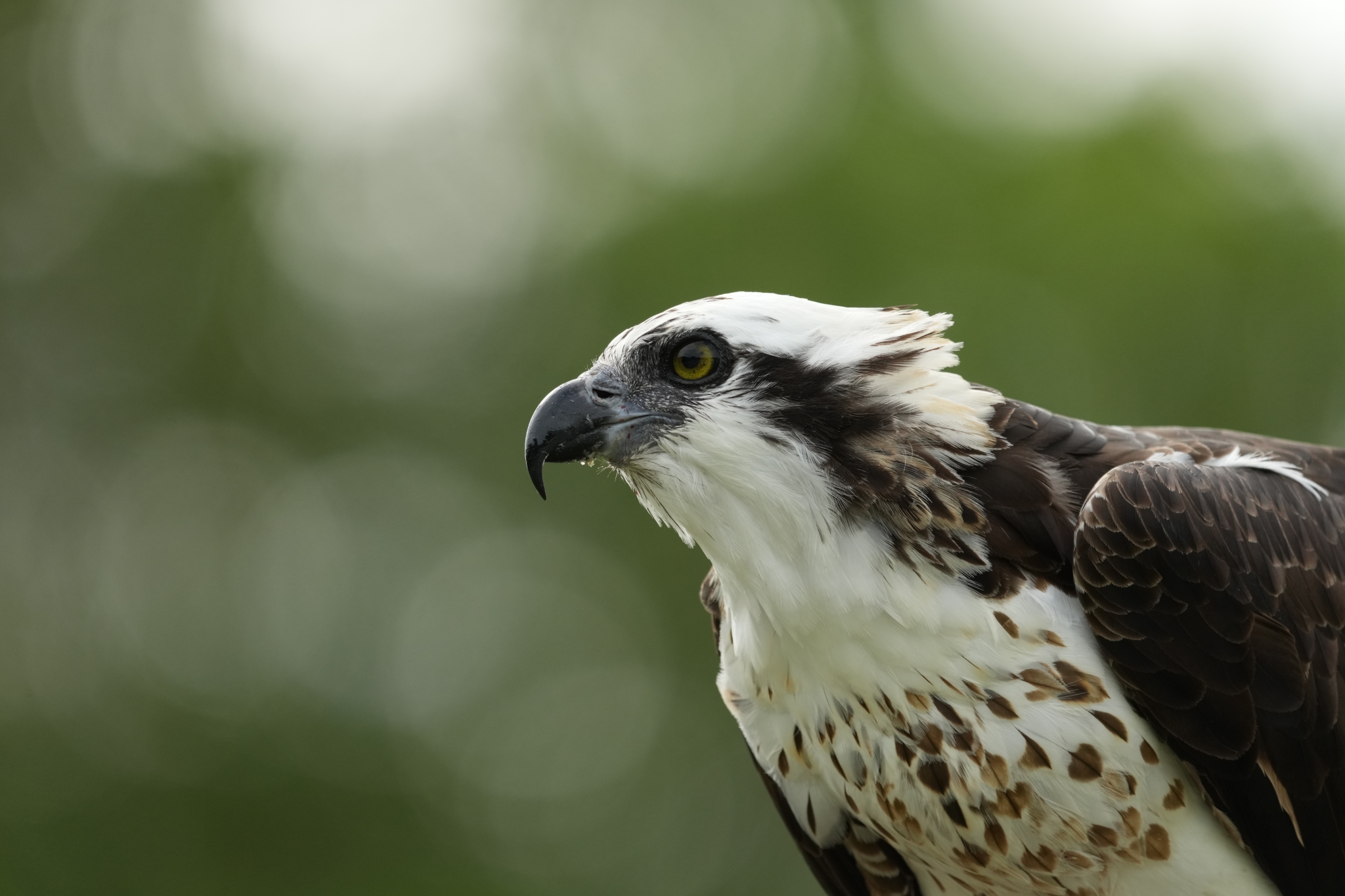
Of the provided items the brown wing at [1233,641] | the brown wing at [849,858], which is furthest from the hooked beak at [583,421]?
the brown wing at [1233,641]

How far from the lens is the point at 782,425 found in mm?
3848

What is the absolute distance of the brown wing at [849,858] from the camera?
4.67m

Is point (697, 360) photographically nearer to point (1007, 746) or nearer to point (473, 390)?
point (1007, 746)

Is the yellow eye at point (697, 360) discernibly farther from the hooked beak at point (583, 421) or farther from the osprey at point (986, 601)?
the hooked beak at point (583, 421)

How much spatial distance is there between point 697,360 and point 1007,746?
1.52 metres

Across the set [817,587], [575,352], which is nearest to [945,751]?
[817,587]

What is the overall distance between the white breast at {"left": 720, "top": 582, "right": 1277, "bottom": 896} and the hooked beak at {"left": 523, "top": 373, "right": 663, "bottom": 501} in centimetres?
71

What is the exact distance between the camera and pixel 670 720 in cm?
2105

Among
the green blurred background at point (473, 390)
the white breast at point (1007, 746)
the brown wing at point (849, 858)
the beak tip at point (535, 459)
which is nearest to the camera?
the white breast at point (1007, 746)

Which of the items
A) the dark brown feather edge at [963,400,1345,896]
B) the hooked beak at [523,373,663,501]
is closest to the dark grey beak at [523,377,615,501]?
the hooked beak at [523,373,663,501]

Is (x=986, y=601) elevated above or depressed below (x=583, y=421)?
below

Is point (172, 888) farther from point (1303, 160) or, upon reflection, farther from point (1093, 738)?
point (1303, 160)

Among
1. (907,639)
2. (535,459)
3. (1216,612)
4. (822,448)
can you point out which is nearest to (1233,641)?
(1216,612)

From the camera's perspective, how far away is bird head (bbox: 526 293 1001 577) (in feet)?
12.4
